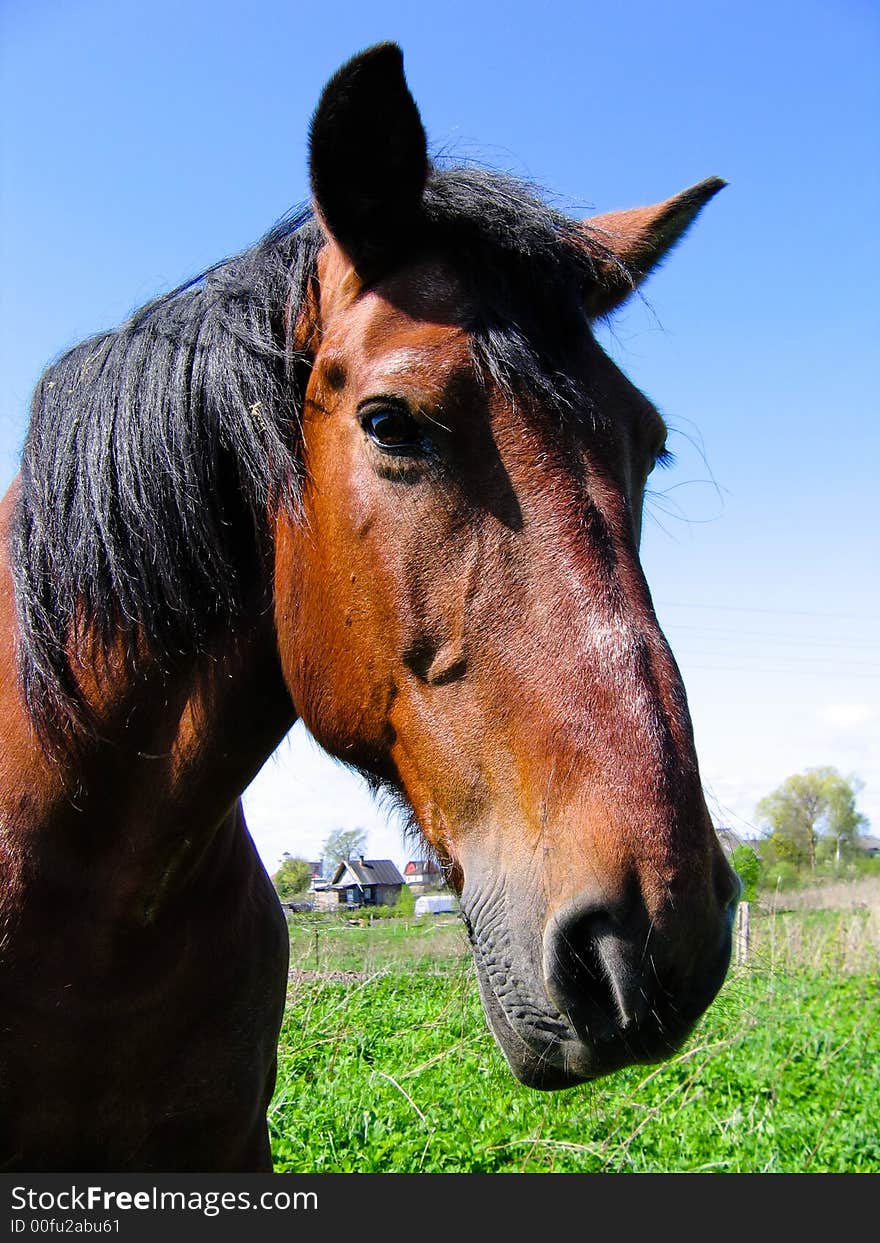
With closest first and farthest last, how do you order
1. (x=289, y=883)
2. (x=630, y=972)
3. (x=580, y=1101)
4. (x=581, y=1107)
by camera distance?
(x=630, y=972) → (x=580, y=1101) → (x=581, y=1107) → (x=289, y=883)

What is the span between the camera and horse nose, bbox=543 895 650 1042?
1.47 metres

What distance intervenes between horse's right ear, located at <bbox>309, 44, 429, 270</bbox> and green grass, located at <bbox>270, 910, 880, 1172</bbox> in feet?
6.83

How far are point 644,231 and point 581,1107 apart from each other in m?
3.21

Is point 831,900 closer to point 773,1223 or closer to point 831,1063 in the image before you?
point 831,1063

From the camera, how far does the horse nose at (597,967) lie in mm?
1475

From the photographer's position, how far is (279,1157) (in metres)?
5.46

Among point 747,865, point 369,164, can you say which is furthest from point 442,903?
point 369,164

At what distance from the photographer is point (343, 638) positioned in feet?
7.02

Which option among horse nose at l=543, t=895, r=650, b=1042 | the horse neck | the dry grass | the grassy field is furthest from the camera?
the dry grass

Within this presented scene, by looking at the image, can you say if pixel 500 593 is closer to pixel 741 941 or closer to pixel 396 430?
pixel 396 430

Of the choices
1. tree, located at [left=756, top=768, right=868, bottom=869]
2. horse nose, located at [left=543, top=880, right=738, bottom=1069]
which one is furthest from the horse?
tree, located at [left=756, top=768, right=868, bottom=869]

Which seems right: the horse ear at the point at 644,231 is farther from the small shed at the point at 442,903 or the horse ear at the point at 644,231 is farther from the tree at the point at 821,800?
the tree at the point at 821,800

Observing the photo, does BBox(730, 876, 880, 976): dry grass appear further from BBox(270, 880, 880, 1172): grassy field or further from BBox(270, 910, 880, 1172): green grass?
BBox(270, 910, 880, 1172): green grass

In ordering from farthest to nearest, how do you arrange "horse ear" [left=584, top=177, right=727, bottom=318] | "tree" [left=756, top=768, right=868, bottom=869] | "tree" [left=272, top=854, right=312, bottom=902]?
1. "tree" [left=756, top=768, right=868, bottom=869]
2. "tree" [left=272, top=854, right=312, bottom=902]
3. "horse ear" [left=584, top=177, right=727, bottom=318]
